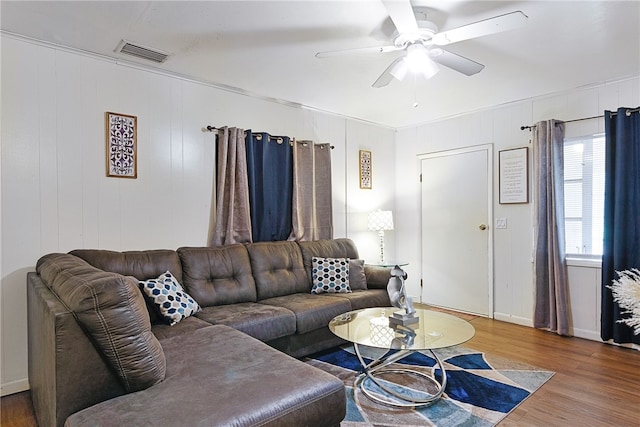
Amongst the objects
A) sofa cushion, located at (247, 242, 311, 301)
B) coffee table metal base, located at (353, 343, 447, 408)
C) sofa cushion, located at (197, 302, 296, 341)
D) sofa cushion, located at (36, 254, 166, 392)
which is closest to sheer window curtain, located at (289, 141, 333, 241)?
sofa cushion, located at (247, 242, 311, 301)

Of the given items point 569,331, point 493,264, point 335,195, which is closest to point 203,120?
point 335,195

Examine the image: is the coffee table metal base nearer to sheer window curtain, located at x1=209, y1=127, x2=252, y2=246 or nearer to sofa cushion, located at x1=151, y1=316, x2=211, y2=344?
sofa cushion, located at x1=151, y1=316, x2=211, y2=344

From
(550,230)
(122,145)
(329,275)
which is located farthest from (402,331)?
(122,145)

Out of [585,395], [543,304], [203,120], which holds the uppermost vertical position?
[203,120]

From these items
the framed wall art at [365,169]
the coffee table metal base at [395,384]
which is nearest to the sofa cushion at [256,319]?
the coffee table metal base at [395,384]

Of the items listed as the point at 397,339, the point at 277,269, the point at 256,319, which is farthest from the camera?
the point at 277,269

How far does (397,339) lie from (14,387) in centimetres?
258

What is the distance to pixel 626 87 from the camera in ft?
11.1

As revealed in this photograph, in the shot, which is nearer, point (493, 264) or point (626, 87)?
point (626, 87)

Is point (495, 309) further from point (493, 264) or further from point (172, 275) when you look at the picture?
point (172, 275)

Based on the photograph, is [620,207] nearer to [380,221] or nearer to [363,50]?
[380,221]

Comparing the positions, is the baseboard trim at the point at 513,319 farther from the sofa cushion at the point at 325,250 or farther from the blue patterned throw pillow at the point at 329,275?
the blue patterned throw pillow at the point at 329,275

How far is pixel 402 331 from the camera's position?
2457mm

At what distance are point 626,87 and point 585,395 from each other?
2702 mm
